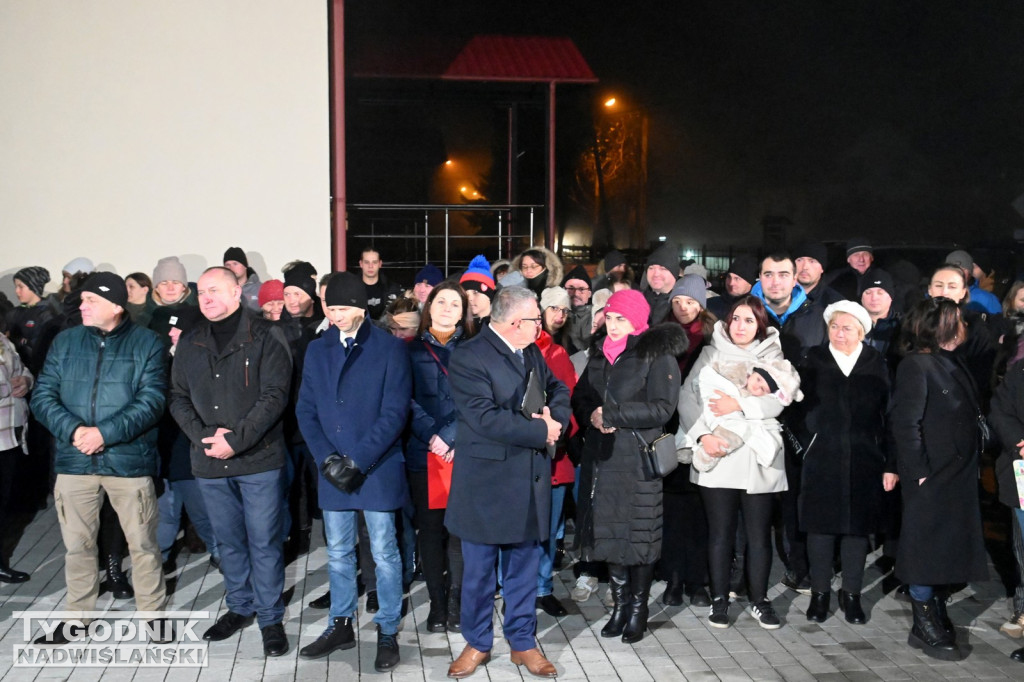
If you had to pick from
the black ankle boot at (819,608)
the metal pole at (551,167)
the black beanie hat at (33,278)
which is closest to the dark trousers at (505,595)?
the black ankle boot at (819,608)

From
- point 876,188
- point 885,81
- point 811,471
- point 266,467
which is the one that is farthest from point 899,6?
point 266,467

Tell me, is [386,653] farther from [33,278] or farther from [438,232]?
[438,232]

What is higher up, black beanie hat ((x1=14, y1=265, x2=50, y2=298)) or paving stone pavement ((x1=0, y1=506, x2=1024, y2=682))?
black beanie hat ((x1=14, y1=265, x2=50, y2=298))

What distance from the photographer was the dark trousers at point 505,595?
177 inches

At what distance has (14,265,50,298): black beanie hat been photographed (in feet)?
25.3

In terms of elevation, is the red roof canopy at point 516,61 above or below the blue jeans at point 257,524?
above

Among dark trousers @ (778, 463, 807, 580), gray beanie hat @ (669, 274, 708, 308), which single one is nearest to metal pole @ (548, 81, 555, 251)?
gray beanie hat @ (669, 274, 708, 308)

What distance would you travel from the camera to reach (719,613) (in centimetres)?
518

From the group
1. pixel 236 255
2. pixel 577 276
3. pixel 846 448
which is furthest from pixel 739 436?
pixel 236 255

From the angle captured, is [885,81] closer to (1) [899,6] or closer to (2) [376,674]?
(1) [899,6]

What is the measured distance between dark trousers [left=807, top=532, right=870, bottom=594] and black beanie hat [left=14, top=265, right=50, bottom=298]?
6.22 m

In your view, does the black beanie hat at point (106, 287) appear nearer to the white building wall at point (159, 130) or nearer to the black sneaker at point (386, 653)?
the black sneaker at point (386, 653)

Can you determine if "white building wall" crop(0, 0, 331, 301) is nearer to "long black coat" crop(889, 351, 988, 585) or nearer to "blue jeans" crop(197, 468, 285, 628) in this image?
"blue jeans" crop(197, 468, 285, 628)

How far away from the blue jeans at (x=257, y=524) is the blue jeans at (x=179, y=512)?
3.17 ft
